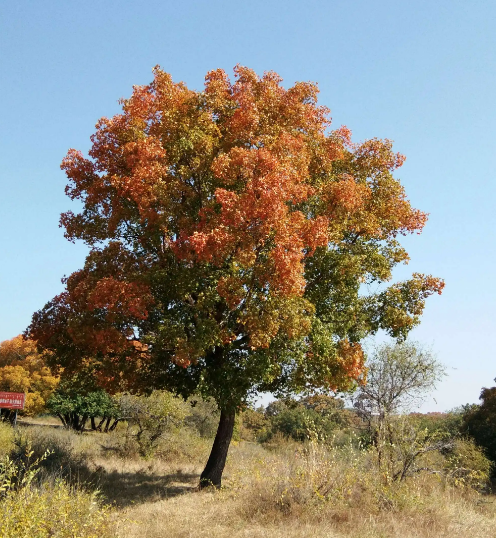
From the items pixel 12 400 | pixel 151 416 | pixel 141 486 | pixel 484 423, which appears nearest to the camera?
pixel 141 486

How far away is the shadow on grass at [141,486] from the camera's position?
13.7 meters

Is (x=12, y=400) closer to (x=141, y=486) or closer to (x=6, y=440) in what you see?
(x=6, y=440)

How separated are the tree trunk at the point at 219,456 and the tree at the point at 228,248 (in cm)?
5

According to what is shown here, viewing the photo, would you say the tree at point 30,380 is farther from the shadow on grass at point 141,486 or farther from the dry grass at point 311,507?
the dry grass at point 311,507

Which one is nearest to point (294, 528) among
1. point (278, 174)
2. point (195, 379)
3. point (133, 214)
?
point (195, 379)

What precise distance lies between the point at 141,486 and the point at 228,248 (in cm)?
919

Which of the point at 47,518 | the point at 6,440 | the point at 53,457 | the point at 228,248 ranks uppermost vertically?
the point at 228,248

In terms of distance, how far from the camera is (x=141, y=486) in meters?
16.0

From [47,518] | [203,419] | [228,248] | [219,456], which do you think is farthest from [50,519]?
[203,419]

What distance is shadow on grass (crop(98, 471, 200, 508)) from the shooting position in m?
13.7

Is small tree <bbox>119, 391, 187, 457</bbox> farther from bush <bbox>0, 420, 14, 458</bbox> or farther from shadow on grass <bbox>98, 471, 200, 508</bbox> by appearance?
bush <bbox>0, 420, 14, 458</bbox>

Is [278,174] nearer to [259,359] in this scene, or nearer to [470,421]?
[259,359]

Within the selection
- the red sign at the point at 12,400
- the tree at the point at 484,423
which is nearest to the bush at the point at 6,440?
the red sign at the point at 12,400

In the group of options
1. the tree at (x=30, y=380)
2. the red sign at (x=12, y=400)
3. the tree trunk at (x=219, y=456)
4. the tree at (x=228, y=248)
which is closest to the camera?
the tree at (x=228, y=248)
